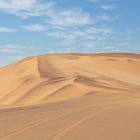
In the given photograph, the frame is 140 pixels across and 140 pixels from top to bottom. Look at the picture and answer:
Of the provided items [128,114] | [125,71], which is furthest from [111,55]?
[128,114]

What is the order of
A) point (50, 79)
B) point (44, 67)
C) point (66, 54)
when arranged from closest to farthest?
point (50, 79), point (44, 67), point (66, 54)

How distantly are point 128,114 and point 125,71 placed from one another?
22.2 metres

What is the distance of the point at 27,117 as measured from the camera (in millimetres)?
10961

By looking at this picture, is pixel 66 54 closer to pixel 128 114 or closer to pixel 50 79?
pixel 50 79

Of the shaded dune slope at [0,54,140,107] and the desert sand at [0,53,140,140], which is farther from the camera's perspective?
the shaded dune slope at [0,54,140,107]

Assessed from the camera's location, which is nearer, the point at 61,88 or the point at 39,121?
the point at 39,121

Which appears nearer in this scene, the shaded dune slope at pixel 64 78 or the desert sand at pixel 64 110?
the desert sand at pixel 64 110

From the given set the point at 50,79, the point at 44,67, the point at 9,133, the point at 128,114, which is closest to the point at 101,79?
the point at 50,79

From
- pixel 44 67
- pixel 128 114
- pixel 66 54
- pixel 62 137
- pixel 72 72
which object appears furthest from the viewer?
pixel 66 54

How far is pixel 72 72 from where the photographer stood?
29.5 m

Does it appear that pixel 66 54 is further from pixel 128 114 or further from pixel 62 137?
pixel 62 137

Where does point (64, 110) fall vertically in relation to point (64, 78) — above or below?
below

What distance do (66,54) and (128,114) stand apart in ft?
102

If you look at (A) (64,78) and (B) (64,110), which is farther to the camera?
(A) (64,78)
